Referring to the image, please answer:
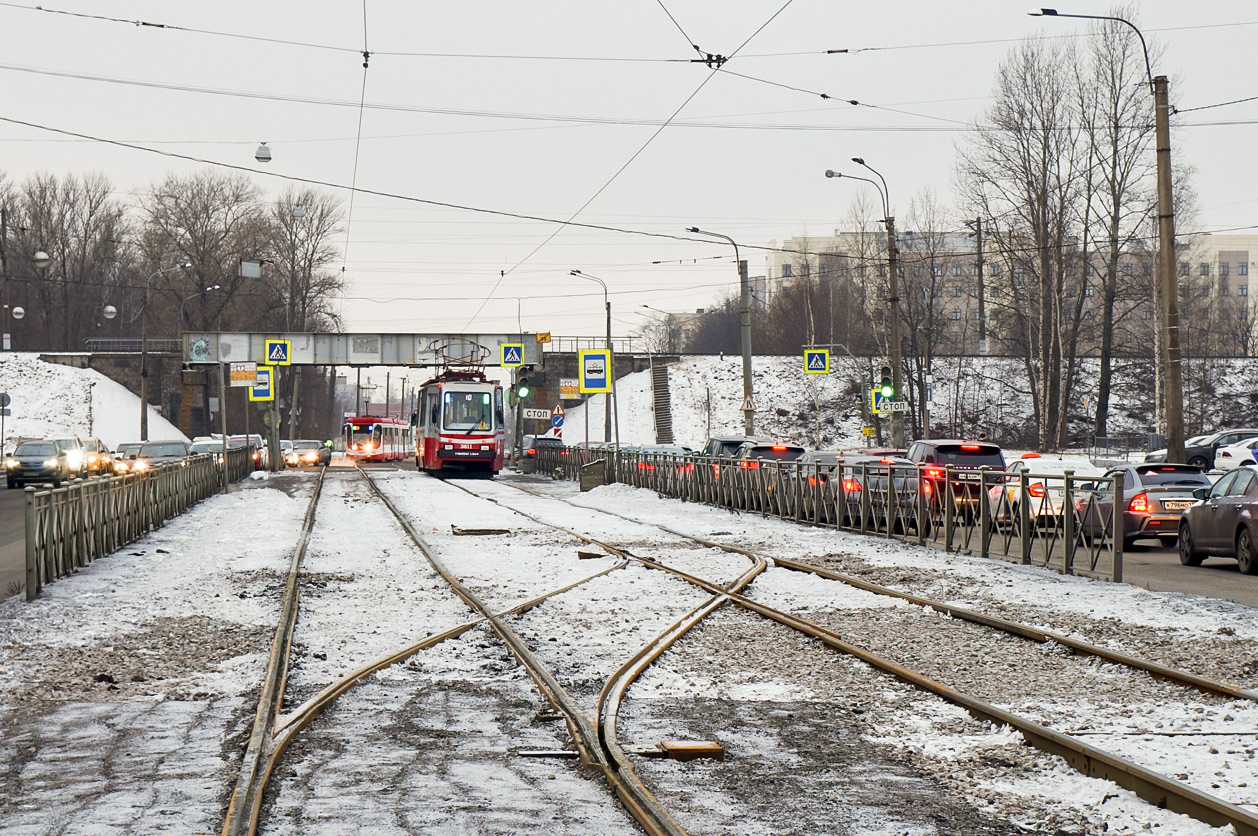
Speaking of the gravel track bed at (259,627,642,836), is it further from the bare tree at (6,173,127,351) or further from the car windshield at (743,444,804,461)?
the bare tree at (6,173,127,351)

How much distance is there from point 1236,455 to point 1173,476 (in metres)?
20.7

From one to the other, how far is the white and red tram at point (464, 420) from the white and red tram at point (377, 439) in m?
32.2

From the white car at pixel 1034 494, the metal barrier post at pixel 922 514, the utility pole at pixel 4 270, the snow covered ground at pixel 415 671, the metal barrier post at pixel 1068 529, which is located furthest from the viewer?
the utility pole at pixel 4 270

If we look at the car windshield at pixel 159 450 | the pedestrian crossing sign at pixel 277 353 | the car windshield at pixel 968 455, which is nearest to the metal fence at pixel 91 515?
the car windshield at pixel 968 455

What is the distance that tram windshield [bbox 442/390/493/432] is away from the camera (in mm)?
45688

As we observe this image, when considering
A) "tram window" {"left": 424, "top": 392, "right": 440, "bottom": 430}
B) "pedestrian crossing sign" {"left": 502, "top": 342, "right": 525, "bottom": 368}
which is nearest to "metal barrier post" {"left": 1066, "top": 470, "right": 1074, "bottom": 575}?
"tram window" {"left": 424, "top": 392, "right": 440, "bottom": 430}

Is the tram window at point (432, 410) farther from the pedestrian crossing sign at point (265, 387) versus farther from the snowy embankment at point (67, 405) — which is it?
the snowy embankment at point (67, 405)

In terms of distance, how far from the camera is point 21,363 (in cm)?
8381

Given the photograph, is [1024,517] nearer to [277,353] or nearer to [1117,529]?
[1117,529]

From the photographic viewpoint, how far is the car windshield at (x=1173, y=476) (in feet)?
66.8

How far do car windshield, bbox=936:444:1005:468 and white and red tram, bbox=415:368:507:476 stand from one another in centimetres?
2428

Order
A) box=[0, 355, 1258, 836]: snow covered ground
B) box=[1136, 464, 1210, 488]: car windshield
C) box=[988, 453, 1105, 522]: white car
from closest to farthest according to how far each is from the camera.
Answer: box=[0, 355, 1258, 836]: snow covered ground < box=[988, 453, 1105, 522]: white car < box=[1136, 464, 1210, 488]: car windshield

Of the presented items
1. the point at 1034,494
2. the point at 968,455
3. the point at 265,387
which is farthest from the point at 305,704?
the point at 265,387

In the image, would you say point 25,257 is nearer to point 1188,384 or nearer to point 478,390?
point 478,390
